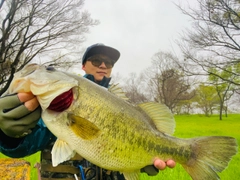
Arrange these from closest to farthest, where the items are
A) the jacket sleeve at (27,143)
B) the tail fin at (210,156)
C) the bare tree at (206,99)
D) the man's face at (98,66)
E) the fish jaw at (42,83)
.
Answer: the fish jaw at (42,83) → the tail fin at (210,156) → the jacket sleeve at (27,143) → the man's face at (98,66) → the bare tree at (206,99)

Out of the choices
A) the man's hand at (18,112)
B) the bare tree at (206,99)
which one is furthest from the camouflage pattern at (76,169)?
the bare tree at (206,99)

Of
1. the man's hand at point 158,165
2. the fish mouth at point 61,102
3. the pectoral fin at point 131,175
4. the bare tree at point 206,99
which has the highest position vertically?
the fish mouth at point 61,102

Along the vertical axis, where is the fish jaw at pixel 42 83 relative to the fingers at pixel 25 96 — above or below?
above

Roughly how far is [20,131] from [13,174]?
0.52 m

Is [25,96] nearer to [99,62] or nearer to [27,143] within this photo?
[27,143]

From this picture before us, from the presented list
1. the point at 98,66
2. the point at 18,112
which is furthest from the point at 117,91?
the point at 98,66

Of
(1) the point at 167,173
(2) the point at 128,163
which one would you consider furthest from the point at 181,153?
(1) the point at 167,173

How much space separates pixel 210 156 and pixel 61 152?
1.10m

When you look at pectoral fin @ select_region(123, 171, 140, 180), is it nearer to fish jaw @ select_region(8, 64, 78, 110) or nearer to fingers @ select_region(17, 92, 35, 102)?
fish jaw @ select_region(8, 64, 78, 110)

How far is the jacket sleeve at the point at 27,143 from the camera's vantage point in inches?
84.2

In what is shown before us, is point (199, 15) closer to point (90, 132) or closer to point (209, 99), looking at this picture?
point (90, 132)

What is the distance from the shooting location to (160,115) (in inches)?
85.8

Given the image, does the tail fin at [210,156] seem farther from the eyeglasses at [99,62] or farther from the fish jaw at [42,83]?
the eyeglasses at [99,62]

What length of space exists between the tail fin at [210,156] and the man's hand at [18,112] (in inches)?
48.4
